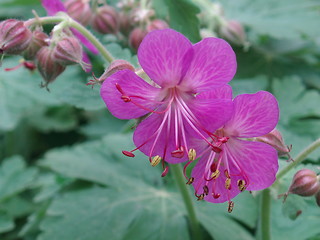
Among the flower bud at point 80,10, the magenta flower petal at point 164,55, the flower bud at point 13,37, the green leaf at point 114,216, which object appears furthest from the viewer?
the flower bud at point 80,10

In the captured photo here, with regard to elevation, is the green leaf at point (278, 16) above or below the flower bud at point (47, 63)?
below

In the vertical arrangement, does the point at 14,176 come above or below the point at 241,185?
below

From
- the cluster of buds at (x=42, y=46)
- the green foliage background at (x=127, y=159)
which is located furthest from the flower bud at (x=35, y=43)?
the green foliage background at (x=127, y=159)

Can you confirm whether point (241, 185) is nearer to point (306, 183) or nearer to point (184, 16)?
point (306, 183)

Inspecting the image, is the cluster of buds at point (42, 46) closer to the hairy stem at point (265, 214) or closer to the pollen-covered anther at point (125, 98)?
the pollen-covered anther at point (125, 98)

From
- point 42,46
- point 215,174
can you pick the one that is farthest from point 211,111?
point 42,46

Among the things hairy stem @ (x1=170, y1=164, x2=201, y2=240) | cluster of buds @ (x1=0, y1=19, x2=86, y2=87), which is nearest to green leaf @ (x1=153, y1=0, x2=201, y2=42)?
cluster of buds @ (x1=0, y1=19, x2=86, y2=87)

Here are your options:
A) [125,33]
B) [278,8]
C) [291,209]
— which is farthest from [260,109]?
[278,8]
